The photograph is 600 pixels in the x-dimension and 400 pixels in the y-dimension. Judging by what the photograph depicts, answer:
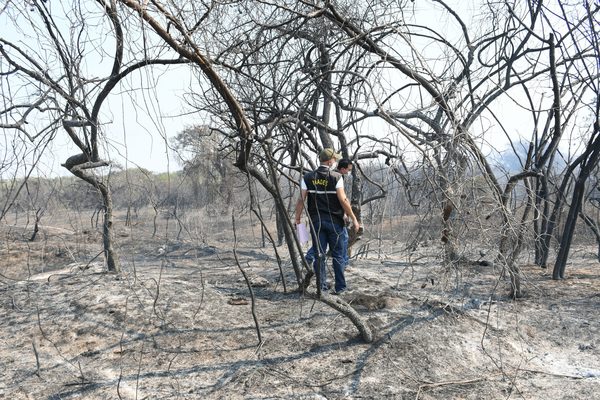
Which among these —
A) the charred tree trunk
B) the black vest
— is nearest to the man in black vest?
the black vest

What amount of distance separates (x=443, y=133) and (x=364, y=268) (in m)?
3.30

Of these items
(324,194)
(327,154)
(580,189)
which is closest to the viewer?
(327,154)

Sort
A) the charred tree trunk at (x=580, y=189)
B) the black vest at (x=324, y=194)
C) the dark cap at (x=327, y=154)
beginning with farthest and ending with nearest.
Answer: the charred tree trunk at (x=580, y=189) → the black vest at (x=324, y=194) → the dark cap at (x=327, y=154)

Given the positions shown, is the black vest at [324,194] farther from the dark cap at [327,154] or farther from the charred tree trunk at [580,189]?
the charred tree trunk at [580,189]

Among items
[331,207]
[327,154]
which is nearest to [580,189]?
[331,207]

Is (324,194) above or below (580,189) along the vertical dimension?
below

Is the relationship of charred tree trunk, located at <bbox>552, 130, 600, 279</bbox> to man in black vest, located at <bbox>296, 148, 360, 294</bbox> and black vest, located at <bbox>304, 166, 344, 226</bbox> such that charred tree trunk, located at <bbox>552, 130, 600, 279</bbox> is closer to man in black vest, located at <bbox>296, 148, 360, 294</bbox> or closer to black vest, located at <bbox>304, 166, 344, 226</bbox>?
man in black vest, located at <bbox>296, 148, 360, 294</bbox>

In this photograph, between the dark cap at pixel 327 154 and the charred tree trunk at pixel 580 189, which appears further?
the charred tree trunk at pixel 580 189

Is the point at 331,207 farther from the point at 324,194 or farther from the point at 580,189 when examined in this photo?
the point at 580,189

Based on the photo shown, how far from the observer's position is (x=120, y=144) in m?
2.69

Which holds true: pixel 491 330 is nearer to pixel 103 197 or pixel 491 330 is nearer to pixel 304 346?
pixel 304 346

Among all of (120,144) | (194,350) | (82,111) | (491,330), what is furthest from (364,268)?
(120,144)

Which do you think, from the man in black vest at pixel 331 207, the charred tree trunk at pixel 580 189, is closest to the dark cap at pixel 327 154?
the man in black vest at pixel 331 207

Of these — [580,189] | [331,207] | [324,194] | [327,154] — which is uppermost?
[327,154]
